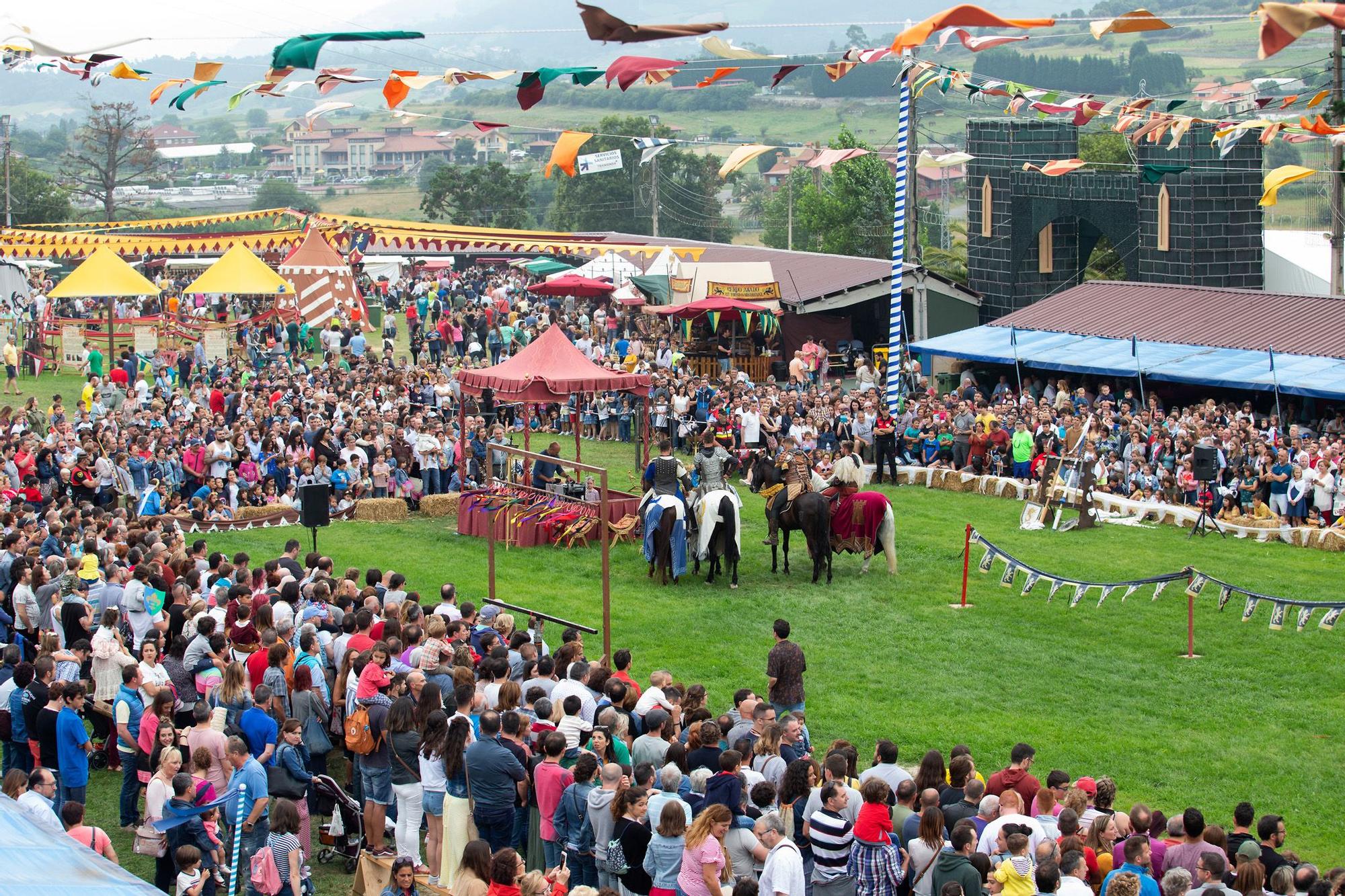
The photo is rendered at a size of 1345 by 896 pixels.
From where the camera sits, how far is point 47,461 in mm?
20344

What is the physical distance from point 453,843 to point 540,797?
806 millimetres

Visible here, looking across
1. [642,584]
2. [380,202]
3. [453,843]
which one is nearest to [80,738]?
[453,843]

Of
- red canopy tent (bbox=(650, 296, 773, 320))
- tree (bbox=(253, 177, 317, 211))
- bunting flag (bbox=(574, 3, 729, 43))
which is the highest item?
tree (bbox=(253, 177, 317, 211))

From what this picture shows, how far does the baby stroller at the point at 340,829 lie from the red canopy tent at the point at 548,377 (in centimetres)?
1082

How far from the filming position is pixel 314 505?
1725 cm

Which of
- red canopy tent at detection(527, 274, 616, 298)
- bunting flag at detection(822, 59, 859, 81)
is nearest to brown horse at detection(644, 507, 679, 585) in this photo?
bunting flag at detection(822, 59, 859, 81)

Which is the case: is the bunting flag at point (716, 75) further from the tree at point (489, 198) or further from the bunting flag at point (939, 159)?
the tree at point (489, 198)

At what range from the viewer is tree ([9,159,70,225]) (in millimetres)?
71562

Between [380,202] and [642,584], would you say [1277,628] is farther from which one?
[380,202]

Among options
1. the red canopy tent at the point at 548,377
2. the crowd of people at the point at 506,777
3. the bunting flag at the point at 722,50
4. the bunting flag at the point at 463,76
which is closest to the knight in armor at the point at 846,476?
the red canopy tent at the point at 548,377

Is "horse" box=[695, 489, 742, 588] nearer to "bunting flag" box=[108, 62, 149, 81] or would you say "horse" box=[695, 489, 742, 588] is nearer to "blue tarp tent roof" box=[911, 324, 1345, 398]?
"bunting flag" box=[108, 62, 149, 81]

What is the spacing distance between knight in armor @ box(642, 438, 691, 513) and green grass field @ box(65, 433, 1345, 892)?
1.16 metres

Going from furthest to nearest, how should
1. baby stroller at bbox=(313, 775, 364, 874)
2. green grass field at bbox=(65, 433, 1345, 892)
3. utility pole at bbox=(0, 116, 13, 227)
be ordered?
1. utility pole at bbox=(0, 116, 13, 227)
2. green grass field at bbox=(65, 433, 1345, 892)
3. baby stroller at bbox=(313, 775, 364, 874)

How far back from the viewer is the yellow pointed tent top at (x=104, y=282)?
3212cm
